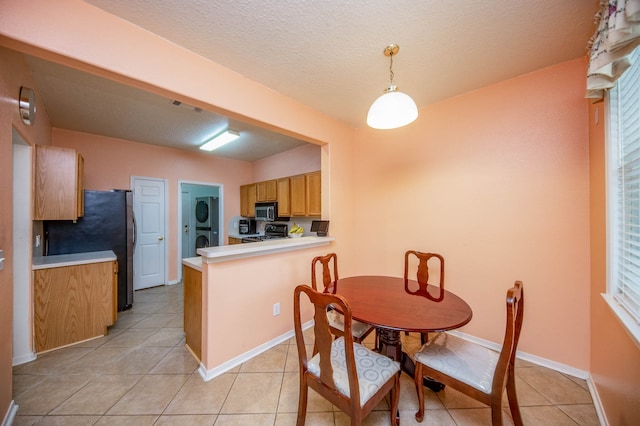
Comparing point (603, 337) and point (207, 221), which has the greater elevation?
point (207, 221)

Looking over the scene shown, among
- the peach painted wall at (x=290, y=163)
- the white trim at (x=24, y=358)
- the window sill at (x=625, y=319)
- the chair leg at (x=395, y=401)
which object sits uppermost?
the peach painted wall at (x=290, y=163)

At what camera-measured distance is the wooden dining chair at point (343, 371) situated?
105 cm

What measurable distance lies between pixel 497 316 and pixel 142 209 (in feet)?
16.9

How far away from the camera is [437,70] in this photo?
1.86 meters

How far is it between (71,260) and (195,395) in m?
1.97

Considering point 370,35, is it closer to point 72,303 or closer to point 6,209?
point 6,209

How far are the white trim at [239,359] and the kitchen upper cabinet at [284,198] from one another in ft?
6.67

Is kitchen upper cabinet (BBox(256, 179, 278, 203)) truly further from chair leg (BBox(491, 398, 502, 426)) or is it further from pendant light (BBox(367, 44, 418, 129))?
chair leg (BBox(491, 398, 502, 426))

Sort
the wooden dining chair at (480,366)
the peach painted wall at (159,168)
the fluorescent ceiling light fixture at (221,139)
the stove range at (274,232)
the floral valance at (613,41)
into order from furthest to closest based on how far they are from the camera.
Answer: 1. the stove range at (274,232)
2. the peach painted wall at (159,168)
3. the fluorescent ceiling light fixture at (221,139)
4. the wooden dining chair at (480,366)
5. the floral valance at (613,41)

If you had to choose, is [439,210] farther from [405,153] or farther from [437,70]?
[437,70]

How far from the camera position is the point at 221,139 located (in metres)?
3.49

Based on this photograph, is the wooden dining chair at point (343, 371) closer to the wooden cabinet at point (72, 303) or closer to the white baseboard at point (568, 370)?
the white baseboard at point (568, 370)

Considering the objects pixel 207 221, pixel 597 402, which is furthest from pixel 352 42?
pixel 207 221

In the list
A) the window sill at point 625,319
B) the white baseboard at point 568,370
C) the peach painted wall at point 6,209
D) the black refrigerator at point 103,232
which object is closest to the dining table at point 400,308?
the window sill at point 625,319
